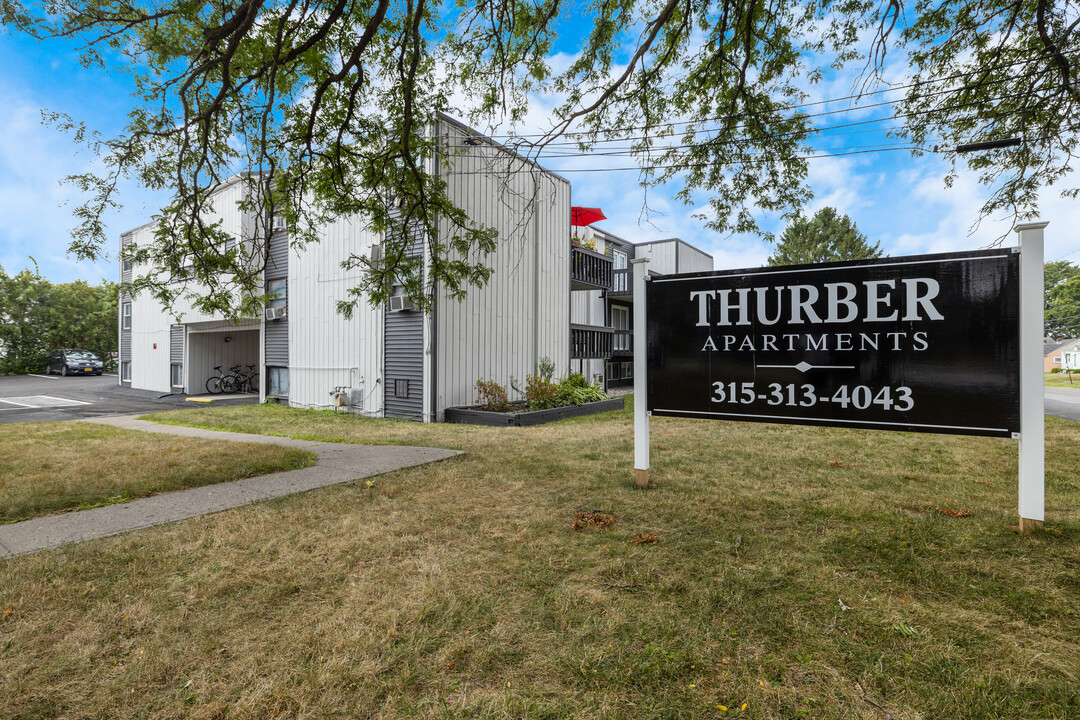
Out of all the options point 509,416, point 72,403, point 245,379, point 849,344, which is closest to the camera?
point 849,344

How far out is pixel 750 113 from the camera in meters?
6.96

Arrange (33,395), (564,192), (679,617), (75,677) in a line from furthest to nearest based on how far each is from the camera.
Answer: (33,395), (564,192), (679,617), (75,677)

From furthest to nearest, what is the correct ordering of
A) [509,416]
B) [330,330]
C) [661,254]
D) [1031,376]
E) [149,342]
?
[661,254], [149,342], [330,330], [509,416], [1031,376]

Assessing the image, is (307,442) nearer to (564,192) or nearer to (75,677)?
(75,677)

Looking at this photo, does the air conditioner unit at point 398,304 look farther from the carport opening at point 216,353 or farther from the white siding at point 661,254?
the white siding at point 661,254

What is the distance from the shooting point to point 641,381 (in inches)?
197

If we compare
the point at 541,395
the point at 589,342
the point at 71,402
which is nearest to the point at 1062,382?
the point at 589,342

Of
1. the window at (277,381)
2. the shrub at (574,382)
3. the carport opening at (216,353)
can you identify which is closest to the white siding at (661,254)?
the shrub at (574,382)

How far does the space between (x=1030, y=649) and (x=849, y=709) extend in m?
1.09

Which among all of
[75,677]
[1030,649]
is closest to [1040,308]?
[1030,649]

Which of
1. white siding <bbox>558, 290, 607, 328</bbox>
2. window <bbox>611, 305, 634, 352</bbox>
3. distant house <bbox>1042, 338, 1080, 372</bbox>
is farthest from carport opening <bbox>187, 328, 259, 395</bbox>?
Result: distant house <bbox>1042, 338, 1080, 372</bbox>

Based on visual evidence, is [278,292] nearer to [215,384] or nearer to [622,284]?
[215,384]

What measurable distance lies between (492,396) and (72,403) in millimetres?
14406

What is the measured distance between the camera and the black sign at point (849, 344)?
12.3 ft
